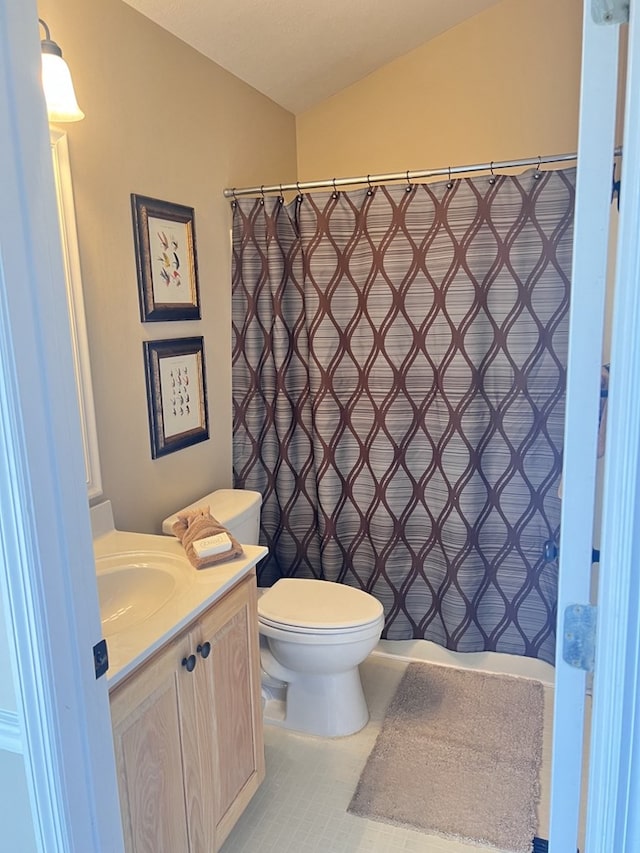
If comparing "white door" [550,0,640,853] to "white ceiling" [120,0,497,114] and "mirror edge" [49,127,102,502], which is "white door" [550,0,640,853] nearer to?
"mirror edge" [49,127,102,502]

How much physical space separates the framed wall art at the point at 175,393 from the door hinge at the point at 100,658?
1120 mm

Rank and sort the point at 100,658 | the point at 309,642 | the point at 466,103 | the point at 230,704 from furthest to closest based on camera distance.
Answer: the point at 466,103, the point at 309,642, the point at 230,704, the point at 100,658

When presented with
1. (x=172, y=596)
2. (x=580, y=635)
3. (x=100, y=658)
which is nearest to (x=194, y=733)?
(x=172, y=596)

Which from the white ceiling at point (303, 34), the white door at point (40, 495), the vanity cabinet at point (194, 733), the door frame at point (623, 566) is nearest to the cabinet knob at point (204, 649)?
the vanity cabinet at point (194, 733)

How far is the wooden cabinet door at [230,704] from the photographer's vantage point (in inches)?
59.0

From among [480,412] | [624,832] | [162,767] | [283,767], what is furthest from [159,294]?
[624,832]

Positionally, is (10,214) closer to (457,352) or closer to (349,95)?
(457,352)

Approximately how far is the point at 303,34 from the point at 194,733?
92.2 inches

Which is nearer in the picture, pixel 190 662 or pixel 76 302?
pixel 190 662

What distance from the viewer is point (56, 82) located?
1.38m

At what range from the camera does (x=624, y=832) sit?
734 mm

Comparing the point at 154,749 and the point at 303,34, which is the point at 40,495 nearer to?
the point at 154,749

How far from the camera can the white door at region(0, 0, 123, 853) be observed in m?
0.78

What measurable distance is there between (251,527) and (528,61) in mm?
2204
